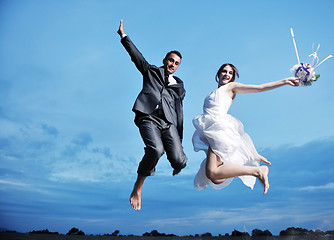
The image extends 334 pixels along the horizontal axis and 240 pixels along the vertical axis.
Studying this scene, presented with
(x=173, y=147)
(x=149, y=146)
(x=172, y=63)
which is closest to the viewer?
(x=149, y=146)

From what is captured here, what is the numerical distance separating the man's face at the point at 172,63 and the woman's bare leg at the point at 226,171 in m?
1.38

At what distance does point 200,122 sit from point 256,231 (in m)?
2.10

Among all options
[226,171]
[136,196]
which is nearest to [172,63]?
[226,171]

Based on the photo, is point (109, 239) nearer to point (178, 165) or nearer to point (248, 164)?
point (178, 165)

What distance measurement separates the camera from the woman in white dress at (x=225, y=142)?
12.1ft

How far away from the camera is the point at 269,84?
3.71 m

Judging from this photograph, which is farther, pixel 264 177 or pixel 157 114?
pixel 157 114

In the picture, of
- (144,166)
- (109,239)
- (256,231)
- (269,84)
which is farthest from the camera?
(109,239)

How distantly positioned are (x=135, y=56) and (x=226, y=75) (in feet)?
4.21

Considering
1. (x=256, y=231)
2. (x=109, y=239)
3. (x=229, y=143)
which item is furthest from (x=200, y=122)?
→ (x=109, y=239)

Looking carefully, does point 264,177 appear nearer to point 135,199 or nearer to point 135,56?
point 135,199

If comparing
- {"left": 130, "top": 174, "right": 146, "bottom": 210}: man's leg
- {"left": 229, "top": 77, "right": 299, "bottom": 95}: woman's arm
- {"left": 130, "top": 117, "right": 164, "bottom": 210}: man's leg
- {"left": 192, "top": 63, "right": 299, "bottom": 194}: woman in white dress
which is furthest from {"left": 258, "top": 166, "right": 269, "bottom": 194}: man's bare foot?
{"left": 130, "top": 174, "right": 146, "bottom": 210}: man's leg

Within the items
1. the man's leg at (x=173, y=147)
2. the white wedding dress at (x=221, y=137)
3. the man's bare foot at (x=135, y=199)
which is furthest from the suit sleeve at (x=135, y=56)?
the man's bare foot at (x=135, y=199)

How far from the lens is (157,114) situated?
442cm
